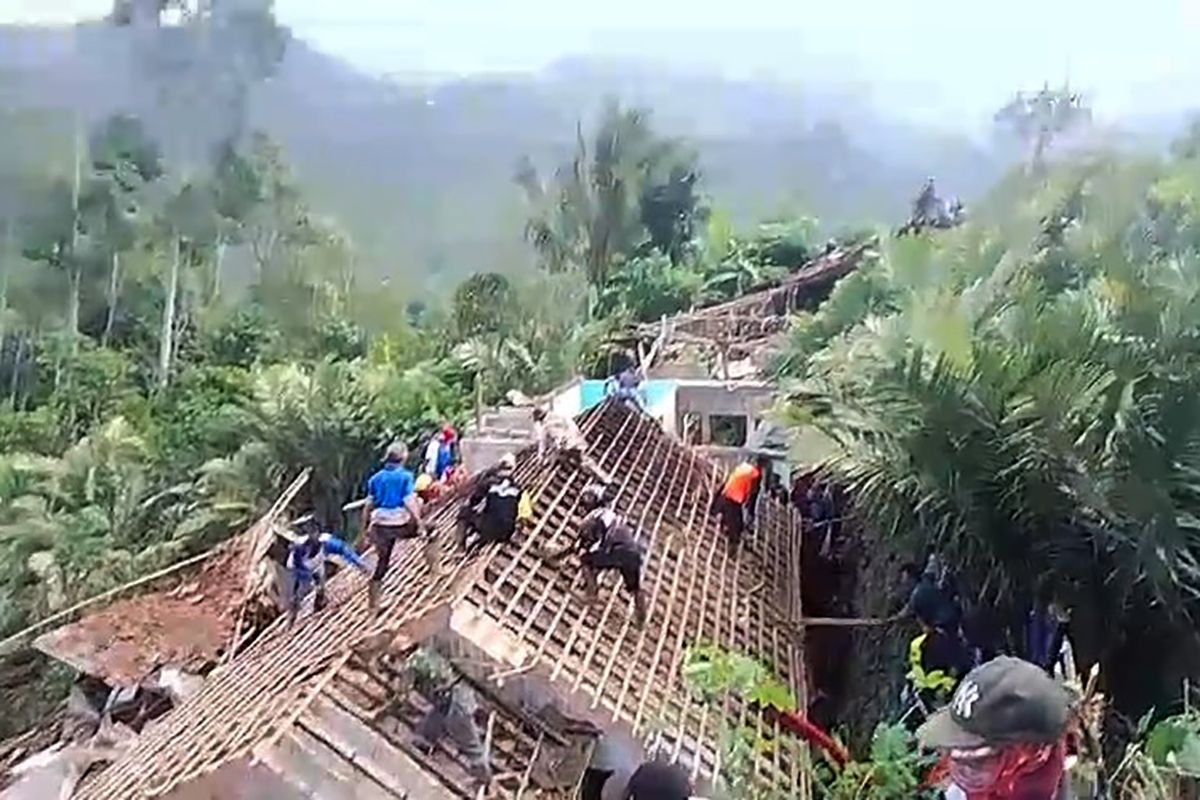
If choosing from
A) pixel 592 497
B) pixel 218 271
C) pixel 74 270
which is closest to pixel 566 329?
pixel 74 270

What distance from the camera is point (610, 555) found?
6762 mm

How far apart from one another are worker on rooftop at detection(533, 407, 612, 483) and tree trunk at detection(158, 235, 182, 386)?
1670 centimetres

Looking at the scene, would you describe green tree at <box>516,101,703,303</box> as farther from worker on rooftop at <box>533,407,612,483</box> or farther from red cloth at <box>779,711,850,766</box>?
red cloth at <box>779,711,850,766</box>

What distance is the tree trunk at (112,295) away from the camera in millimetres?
25469

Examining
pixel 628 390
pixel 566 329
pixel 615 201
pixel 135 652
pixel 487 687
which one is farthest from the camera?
pixel 615 201

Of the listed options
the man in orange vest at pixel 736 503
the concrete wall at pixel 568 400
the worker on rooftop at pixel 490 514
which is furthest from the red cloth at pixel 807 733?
the concrete wall at pixel 568 400

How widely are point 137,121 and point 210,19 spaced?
6408 mm

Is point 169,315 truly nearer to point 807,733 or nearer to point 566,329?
point 566,329

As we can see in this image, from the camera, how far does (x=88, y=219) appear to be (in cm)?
2484

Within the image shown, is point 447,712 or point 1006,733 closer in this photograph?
point 1006,733

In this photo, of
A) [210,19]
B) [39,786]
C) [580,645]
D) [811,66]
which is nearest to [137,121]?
[210,19]

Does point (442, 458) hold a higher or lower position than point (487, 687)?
lower

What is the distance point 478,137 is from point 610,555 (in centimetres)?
6556

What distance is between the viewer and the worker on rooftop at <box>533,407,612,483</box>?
866cm
